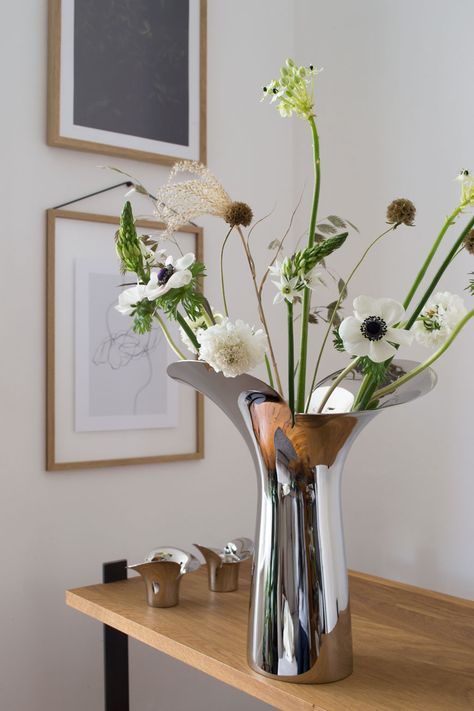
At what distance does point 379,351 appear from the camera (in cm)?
90

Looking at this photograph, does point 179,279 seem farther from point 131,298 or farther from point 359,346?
point 359,346

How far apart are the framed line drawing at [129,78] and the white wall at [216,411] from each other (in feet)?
0.14

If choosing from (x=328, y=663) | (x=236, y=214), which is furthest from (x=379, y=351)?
(x=328, y=663)

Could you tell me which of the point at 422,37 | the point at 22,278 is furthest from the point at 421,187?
the point at 22,278

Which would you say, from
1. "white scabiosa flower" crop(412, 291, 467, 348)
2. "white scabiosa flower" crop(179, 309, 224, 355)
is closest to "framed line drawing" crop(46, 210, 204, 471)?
"white scabiosa flower" crop(179, 309, 224, 355)

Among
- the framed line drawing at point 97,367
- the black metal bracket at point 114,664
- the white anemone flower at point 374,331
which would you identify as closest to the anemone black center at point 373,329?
the white anemone flower at point 374,331

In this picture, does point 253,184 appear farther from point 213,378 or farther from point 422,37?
point 213,378

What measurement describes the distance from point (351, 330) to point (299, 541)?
0.29 meters

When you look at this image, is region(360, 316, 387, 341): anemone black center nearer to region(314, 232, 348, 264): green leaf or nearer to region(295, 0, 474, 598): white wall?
region(314, 232, 348, 264): green leaf

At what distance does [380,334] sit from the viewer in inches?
35.2

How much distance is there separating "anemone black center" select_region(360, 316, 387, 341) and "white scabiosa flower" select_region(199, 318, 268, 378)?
122 millimetres

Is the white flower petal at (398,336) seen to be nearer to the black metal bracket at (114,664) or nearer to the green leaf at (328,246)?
the green leaf at (328,246)

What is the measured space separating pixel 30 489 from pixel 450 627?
944mm

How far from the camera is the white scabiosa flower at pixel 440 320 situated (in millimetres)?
991
